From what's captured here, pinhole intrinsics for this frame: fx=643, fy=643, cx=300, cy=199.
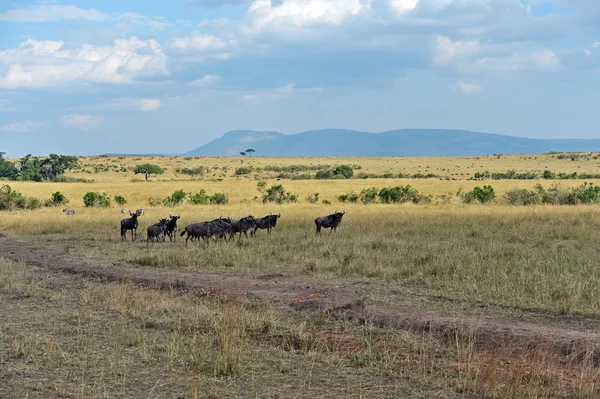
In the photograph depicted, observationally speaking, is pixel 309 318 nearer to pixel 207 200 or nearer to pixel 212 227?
pixel 212 227

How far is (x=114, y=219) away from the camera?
33781mm

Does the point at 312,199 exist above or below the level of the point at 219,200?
below

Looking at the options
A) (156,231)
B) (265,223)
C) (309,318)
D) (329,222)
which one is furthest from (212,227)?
(309,318)

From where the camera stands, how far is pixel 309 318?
36.0 ft

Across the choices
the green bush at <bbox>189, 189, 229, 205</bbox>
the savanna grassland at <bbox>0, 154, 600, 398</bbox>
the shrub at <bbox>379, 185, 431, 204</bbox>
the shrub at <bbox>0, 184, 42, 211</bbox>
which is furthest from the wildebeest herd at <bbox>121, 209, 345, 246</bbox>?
the shrub at <bbox>379, 185, 431, 204</bbox>

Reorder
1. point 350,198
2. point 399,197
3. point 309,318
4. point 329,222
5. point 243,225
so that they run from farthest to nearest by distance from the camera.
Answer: point 350,198 → point 399,197 → point 329,222 → point 243,225 → point 309,318

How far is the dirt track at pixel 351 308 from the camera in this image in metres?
9.38

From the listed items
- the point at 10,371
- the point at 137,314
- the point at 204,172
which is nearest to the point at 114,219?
the point at 137,314

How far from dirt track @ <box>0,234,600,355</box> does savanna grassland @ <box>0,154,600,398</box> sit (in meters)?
0.04

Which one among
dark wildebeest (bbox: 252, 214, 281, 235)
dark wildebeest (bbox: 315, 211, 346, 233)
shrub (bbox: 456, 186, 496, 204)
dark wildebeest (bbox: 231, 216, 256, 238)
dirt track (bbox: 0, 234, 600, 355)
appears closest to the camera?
dirt track (bbox: 0, 234, 600, 355)

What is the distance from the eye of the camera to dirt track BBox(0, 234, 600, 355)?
30.8ft

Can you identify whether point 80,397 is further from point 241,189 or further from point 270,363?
point 241,189

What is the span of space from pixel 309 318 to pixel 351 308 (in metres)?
0.98

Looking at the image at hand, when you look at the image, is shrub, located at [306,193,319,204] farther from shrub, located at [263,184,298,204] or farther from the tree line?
the tree line
